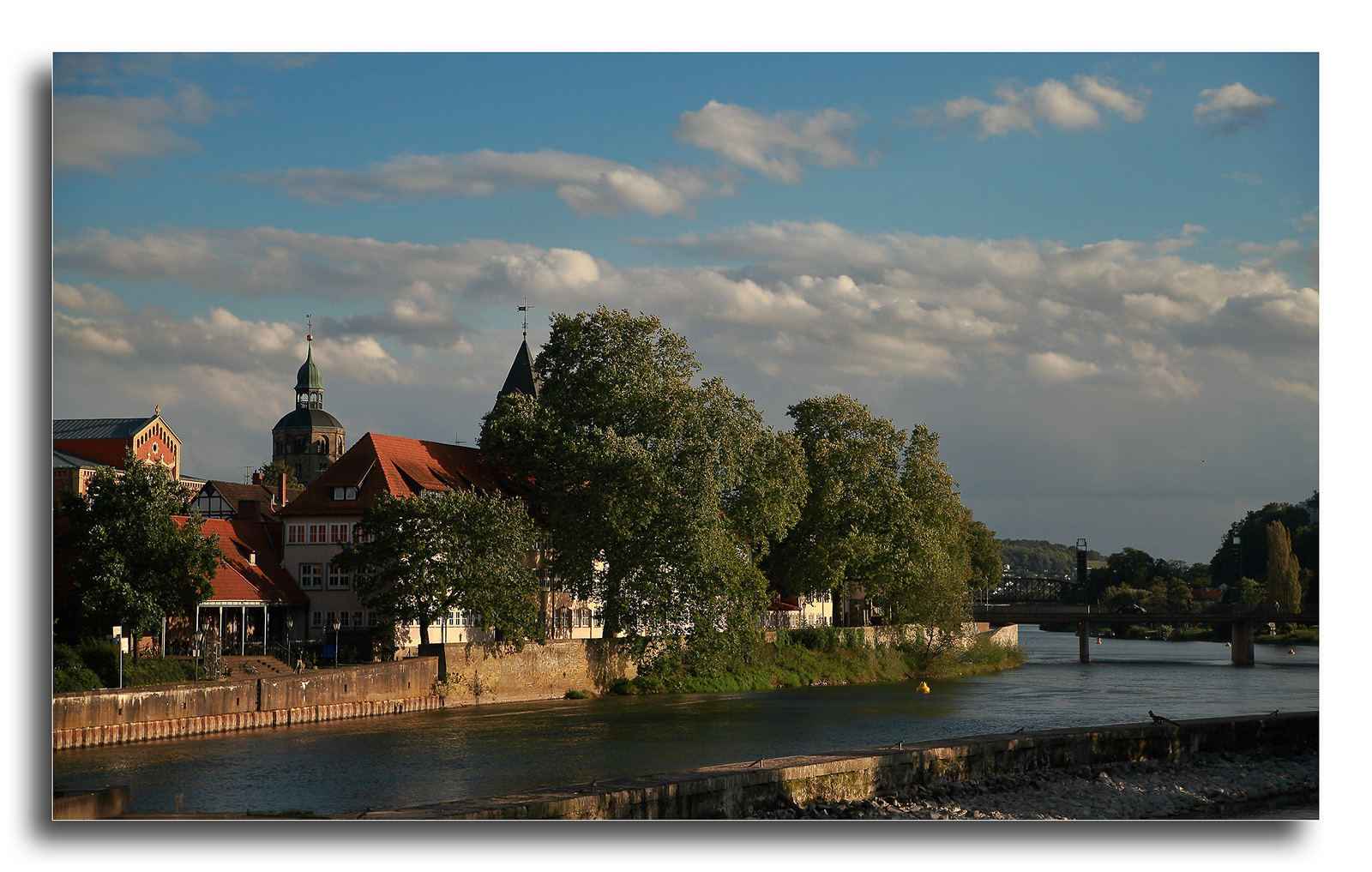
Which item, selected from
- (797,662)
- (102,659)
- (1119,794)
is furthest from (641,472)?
(1119,794)

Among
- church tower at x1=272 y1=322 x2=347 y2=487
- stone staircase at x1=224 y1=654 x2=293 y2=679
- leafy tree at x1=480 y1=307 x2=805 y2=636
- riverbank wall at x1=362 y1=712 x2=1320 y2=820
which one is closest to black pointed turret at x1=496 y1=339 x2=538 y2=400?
leafy tree at x1=480 y1=307 x2=805 y2=636

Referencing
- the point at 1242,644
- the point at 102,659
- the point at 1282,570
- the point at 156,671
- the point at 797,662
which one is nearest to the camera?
the point at 102,659

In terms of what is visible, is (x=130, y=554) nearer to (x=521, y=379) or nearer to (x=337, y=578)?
(x=337, y=578)

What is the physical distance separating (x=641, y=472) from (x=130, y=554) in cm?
1366

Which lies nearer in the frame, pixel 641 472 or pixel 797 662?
pixel 641 472

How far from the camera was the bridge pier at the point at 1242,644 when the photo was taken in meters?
54.7

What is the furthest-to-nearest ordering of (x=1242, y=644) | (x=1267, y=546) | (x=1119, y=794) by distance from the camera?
(x=1242, y=644), (x=1267, y=546), (x=1119, y=794)

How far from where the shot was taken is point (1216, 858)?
12977 millimetres

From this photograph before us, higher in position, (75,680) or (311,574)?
(311,574)

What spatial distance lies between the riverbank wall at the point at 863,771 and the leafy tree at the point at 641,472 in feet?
57.3

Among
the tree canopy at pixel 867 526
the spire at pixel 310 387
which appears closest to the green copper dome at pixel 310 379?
the spire at pixel 310 387

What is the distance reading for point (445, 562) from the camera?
117 ft

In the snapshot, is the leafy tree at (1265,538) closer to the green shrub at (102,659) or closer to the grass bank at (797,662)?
the grass bank at (797,662)

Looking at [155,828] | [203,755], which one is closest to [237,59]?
[155,828]
